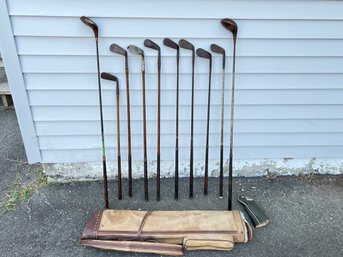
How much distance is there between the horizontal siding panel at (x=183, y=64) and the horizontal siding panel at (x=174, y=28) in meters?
0.16

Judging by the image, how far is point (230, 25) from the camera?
6.89ft

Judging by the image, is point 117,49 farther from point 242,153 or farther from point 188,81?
point 242,153

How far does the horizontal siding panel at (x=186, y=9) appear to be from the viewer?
204cm

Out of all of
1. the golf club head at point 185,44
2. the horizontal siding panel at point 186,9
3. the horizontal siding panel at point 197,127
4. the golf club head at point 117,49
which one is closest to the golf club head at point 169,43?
the golf club head at point 185,44

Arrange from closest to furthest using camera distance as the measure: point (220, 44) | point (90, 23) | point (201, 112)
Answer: point (90, 23)
point (220, 44)
point (201, 112)

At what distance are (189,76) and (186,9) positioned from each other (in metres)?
0.46

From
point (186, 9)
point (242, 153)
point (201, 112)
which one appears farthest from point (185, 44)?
point (242, 153)

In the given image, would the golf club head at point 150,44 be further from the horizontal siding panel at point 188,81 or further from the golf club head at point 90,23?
the golf club head at point 90,23

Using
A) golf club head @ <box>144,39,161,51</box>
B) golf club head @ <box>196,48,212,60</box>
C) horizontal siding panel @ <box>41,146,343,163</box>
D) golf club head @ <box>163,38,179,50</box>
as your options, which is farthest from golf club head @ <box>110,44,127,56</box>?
horizontal siding panel @ <box>41,146,343,163</box>

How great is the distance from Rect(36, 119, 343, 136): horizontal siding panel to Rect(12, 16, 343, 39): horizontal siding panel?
2.16 ft

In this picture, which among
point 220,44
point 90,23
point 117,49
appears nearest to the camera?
point 90,23

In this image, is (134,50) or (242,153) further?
(242,153)

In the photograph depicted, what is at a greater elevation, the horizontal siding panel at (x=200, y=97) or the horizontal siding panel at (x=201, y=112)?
the horizontal siding panel at (x=200, y=97)

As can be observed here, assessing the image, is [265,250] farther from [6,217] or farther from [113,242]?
[6,217]
